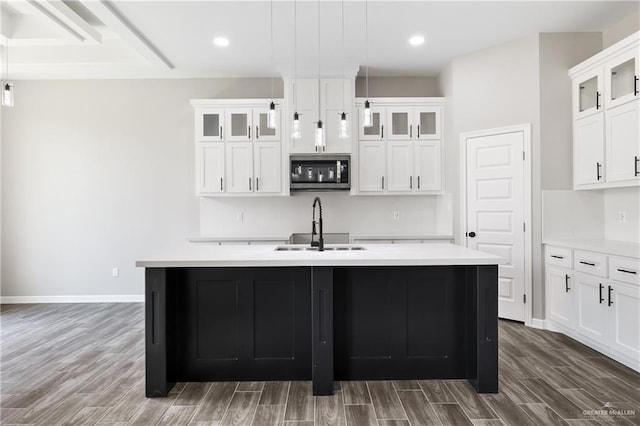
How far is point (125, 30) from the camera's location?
12.0 feet

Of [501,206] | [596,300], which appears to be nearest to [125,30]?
[501,206]

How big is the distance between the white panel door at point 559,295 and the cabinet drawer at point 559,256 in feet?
0.18

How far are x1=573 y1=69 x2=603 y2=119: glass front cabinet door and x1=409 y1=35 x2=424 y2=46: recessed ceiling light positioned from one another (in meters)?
1.58

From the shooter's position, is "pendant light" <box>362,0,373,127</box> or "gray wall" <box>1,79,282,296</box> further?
"gray wall" <box>1,79,282,296</box>

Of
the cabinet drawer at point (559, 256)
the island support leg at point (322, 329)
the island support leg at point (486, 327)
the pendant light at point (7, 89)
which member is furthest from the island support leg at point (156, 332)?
the cabinet drawer at point (559, 256)

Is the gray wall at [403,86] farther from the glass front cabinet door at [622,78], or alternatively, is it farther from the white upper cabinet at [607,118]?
the glass front cabinet door at [622,78]

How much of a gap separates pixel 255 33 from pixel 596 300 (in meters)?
3.96

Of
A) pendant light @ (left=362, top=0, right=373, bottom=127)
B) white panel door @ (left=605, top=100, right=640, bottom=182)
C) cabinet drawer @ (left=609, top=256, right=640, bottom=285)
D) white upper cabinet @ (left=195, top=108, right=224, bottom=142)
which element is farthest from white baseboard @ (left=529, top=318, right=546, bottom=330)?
white upper cabinet @ (left=195, top=108, right=224, bottom=142)

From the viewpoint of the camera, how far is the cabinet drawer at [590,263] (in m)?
3.07

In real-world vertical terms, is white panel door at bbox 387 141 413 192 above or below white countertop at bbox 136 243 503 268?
above

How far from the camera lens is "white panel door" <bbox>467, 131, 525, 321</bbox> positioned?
3.99m

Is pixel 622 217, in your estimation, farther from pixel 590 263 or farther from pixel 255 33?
pixel 255 33

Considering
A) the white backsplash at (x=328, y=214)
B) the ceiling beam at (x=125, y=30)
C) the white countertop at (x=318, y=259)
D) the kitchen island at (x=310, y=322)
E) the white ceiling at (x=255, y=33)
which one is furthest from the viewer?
the white backsplash at (x=328, y=214)

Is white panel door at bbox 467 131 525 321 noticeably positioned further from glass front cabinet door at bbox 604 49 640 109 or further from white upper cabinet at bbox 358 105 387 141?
white upper cabinet at bbox 358 105 387 141
